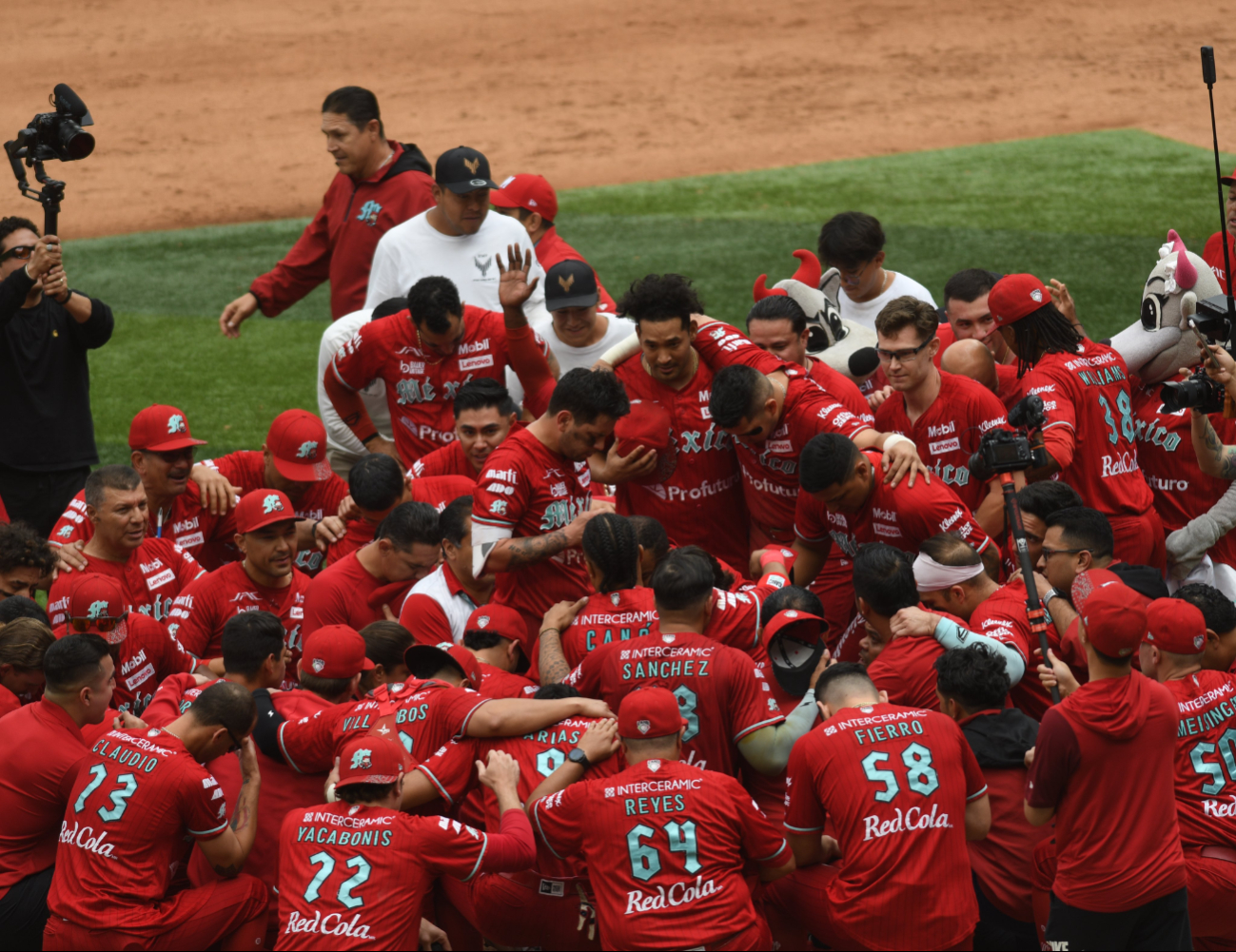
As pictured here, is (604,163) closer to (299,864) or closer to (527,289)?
(527,289)

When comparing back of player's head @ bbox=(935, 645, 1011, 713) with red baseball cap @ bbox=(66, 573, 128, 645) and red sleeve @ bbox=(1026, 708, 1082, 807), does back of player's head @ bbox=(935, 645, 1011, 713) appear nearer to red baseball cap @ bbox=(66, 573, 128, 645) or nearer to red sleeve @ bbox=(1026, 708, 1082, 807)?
red sleeve @ bbox=(1026, 708, 1082, 807)

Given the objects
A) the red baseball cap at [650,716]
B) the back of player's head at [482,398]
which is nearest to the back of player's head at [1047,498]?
the red baseball cap at [650,716]

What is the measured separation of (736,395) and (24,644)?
3118 mm

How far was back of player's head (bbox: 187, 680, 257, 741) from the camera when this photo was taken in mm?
4980

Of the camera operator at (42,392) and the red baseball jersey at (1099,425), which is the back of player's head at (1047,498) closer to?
the red baseball jersey at (1099,425)

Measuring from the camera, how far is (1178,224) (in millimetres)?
16438

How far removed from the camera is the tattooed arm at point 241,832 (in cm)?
497

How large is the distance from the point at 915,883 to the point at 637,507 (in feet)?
8.59

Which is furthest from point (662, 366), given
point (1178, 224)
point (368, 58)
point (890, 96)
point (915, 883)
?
point (368, 58)

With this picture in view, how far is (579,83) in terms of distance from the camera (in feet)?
77.9

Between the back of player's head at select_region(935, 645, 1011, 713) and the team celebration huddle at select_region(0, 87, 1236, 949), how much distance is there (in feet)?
0.04

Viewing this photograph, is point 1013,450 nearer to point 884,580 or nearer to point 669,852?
point 884,580

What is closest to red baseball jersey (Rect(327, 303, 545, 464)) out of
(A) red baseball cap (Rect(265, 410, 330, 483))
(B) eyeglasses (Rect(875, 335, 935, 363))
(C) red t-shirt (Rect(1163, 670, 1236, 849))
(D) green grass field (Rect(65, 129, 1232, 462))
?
(A) red baseball cap (Rect(265, 410, 330, 483))

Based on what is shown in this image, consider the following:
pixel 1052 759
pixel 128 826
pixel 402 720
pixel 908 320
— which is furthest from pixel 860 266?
pixel 128 826
